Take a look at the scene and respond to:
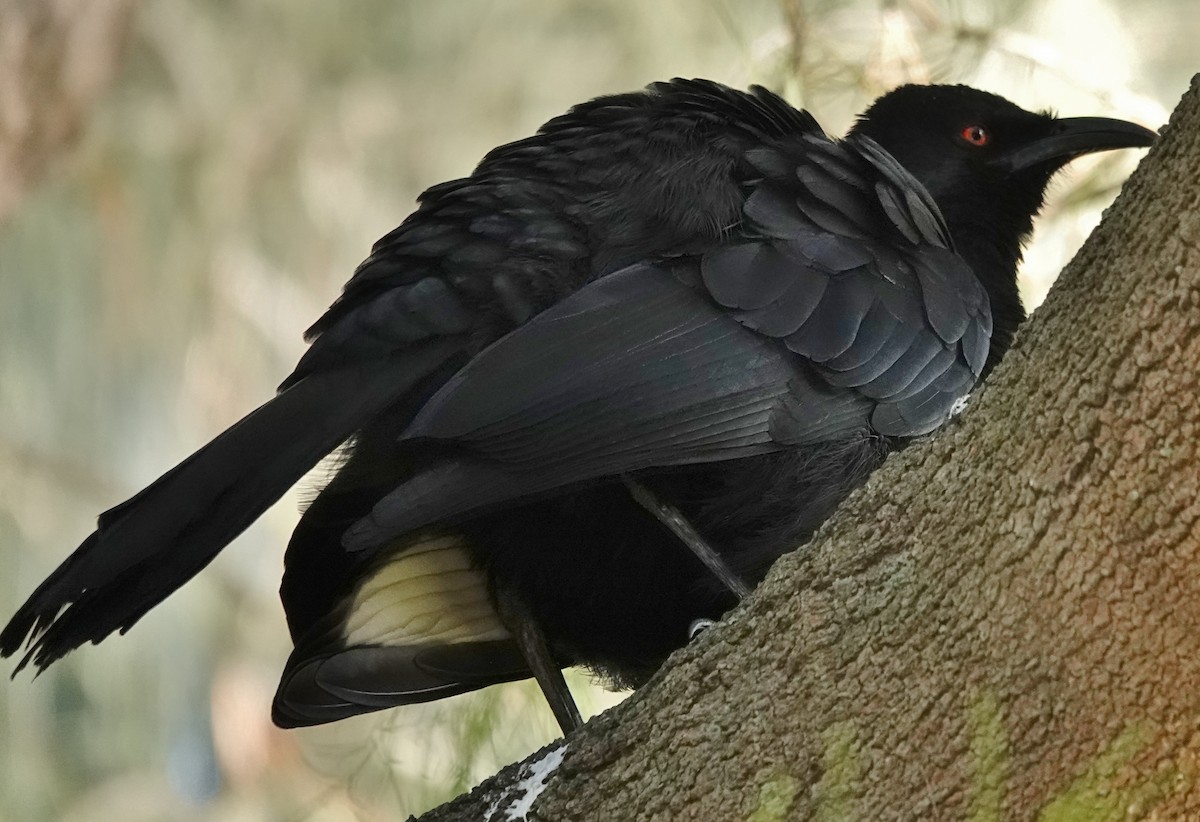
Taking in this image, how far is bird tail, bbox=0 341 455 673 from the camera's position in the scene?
2443mm

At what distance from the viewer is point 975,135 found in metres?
3.92

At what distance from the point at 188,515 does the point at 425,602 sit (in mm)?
774

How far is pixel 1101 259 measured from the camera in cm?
172

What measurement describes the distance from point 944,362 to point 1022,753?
4.37 ft

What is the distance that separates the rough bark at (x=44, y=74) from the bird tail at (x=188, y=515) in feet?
12.6

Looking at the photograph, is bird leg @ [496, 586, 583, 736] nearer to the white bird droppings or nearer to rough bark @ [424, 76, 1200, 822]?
the white bird droppings

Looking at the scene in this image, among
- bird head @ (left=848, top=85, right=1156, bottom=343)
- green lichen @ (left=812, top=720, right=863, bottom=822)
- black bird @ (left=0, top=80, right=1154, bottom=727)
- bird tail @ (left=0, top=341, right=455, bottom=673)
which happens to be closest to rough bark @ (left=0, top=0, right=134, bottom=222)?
black bird @ (left=0, top=80, right=1154, bottom=727)

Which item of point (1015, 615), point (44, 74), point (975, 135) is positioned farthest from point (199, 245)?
point (1015, 615)

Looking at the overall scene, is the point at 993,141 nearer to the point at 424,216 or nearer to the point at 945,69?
the point at 945,69

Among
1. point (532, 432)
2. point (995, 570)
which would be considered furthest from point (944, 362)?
point (995, 570)

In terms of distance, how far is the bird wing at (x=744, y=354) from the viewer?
251 centimetres

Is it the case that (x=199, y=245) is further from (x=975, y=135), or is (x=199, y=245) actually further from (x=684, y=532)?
A: (x=684, y=532)

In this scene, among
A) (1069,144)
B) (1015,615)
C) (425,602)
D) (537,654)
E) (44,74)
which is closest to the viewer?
(1015,615)

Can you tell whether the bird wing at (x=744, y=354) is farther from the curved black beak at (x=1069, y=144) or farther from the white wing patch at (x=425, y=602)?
the curved black beak at (x=1069, y=144)
